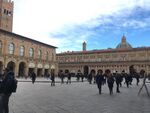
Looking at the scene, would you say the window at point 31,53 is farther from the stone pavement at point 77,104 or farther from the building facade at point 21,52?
the stone pavement at point 77,104

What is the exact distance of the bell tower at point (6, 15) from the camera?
6400cm

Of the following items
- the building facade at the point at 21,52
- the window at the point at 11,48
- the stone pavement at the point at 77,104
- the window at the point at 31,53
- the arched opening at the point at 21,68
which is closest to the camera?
the stone pavement at the point at 77,104

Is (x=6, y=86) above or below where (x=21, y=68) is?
below

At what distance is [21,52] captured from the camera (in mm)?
50500

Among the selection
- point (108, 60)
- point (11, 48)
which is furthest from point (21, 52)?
point (108, 60)

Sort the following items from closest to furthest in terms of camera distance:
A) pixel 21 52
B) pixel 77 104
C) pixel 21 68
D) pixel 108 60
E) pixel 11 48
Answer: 1. pixel 77 104
2. pixel 11 48
3. pixel 21 52
4. pixel 21 68
5. pixel 108 60

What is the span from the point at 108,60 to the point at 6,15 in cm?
3881

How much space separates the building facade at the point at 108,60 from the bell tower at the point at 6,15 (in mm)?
31209

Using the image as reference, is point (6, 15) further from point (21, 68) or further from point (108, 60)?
point (108, 60)

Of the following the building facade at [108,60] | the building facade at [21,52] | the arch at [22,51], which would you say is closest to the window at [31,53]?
the building facade at [21,52]

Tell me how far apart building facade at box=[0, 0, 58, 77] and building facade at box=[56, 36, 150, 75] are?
24.1 meters

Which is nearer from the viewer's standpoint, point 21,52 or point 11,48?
point 11,48

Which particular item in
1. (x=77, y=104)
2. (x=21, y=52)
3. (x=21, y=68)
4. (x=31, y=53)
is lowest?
(x=77, y=104)

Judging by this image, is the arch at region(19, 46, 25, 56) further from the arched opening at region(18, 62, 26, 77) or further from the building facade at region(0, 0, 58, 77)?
the arched opening at region(18, 62, 26, 77)
